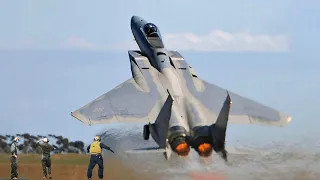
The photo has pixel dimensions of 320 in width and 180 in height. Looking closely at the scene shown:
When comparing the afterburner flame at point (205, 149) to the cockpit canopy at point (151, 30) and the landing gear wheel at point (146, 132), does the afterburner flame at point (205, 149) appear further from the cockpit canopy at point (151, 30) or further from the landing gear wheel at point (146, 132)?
the cockpit canopy at point (151, 30)

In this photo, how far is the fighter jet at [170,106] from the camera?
→ 122 feet

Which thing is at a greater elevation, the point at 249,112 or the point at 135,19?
the point at 135,19

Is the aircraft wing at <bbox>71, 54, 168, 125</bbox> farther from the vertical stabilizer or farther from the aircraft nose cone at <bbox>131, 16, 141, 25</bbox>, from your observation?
the aircraft nose cone at <bbox>131, 16, 141, 25</bbox>

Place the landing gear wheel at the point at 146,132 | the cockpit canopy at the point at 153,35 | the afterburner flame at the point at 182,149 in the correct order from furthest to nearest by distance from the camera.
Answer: the cockpit canopy at the point at 153,35 → the landing gear wheel at the point at 146,132 → the afterburner flame at the point at 182,149

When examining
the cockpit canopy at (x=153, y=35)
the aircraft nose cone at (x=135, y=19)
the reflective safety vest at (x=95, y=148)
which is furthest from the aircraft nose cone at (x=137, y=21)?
the reflective safety vest at (x=95, y=148)

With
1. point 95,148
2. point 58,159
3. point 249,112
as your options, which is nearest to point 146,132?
point 95,148

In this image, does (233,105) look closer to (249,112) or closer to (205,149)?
(249,112)

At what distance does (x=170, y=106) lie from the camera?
36.2 m

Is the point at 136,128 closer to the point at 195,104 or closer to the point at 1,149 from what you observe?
the point at 195,104

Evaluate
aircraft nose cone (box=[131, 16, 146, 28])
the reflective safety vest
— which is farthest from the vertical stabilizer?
aircraft nose cone (box=[131, 16, 146, 28])

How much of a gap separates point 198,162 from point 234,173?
188cm

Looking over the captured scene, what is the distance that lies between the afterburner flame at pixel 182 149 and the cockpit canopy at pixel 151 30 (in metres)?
11.2

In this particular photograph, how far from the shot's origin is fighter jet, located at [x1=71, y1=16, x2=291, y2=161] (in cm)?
3722

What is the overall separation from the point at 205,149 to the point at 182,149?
1.15m
